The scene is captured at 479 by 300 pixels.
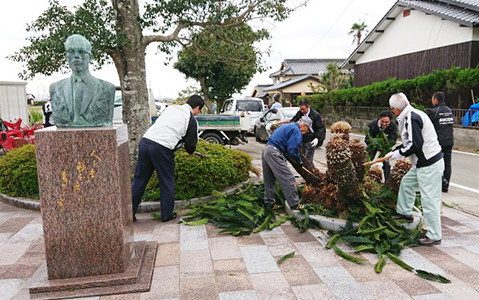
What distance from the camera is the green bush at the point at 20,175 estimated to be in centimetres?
625

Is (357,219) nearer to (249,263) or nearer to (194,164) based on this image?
(249,263)

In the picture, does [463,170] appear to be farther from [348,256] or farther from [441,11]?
[441,11]

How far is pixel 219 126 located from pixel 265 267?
859 cm

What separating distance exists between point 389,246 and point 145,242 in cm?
277

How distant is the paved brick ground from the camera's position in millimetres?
3359

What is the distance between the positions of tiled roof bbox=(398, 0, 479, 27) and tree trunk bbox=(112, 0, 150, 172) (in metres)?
14.3

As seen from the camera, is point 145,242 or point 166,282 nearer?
point 166,282

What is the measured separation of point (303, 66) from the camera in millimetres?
48250

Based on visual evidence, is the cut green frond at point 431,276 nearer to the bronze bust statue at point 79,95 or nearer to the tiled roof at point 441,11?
the bronze bust statue at point 79,95

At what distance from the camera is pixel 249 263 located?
3961mm

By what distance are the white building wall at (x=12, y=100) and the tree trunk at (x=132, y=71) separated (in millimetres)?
9640

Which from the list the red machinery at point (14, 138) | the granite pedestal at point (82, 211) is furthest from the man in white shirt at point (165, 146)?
the red machinery at point (14, 138)

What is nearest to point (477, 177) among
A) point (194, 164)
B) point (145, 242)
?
point (194, 164)

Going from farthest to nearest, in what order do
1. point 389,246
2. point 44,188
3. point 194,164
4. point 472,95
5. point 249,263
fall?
point 472,95, point 194,164, point 389,246, point 249,263, point 44,188
